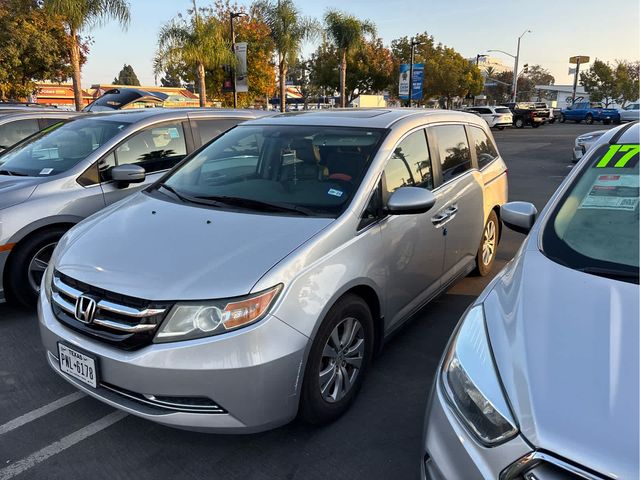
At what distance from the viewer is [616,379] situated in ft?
5.08

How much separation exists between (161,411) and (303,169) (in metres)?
1.79

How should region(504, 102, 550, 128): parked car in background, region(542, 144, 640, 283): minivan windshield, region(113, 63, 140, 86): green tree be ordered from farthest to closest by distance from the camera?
region(113, 63, 140, 86): green tree, region(504, 102, 550, 128): parked car in background, region(542, 144, 640, 283): minivan windshield

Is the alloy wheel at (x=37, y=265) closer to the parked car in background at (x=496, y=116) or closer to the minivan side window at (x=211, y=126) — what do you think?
the minivan side window at (x=211, y=126)

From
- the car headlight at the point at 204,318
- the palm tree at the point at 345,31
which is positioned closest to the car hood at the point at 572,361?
the car headlight at the point at 204,318

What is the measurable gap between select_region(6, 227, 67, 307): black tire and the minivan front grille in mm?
1773

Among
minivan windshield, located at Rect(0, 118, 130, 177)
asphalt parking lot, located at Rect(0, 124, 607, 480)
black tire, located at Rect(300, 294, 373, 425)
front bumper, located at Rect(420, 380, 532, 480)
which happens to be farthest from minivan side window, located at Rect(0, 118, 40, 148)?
front bumper, located at Rect(420, 380, 532, 480)

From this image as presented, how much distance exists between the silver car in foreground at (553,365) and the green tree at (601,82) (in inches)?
2761

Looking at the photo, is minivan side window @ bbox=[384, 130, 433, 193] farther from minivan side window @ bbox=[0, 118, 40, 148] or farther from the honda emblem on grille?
minivan side window @ bbox=[0, 118, 40, 148]

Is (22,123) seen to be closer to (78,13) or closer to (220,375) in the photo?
(220,375)

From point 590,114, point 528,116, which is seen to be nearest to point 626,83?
point 590,114

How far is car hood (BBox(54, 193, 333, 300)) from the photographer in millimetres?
2412

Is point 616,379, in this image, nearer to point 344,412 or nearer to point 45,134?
point 344,412

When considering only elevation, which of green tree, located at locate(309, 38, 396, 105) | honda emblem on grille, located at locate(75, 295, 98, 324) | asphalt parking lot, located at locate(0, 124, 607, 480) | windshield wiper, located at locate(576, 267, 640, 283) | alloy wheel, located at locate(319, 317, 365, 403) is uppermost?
green tree, located at locate(309, 38, 396, 105)

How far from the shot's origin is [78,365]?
101 inches
